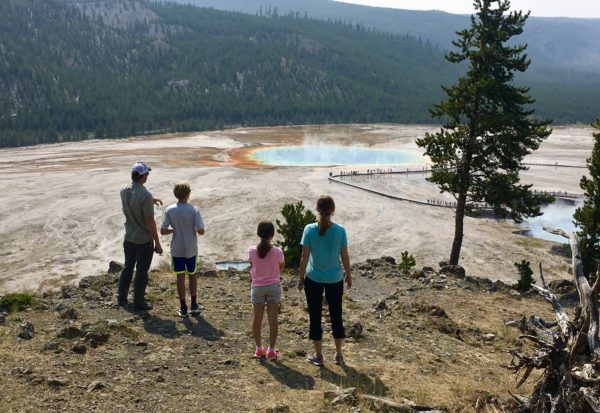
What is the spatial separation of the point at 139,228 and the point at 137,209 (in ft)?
1.27

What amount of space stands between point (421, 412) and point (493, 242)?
3230 cm

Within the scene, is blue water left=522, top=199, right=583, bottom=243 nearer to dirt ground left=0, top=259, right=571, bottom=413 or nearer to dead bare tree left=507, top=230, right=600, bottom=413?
dirt ground left=0, top=259, right=571, bottom=413

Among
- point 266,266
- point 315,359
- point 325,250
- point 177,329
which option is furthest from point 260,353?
point 325,250

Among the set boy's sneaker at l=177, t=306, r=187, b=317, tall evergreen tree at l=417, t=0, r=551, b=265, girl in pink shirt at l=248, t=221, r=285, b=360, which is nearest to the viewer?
girl in pink shirt at l=248, t=221, r=285, b=360

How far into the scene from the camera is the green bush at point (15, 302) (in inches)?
407

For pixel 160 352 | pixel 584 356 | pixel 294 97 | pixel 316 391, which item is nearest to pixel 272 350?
pixel 316 391

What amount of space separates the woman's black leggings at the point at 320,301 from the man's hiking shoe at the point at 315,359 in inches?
13.1

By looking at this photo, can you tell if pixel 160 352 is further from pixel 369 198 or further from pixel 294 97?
pixel 294 97

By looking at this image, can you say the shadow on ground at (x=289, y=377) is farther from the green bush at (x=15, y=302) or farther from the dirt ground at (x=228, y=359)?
the green bush at (x=15, y=302)

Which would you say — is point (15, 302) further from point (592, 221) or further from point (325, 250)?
point (592, 221)

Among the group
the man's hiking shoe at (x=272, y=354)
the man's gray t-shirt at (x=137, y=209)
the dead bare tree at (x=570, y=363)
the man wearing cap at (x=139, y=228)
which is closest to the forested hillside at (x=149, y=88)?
the man wearing cap at (x=139, y=228)

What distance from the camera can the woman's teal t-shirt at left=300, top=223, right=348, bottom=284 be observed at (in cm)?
741

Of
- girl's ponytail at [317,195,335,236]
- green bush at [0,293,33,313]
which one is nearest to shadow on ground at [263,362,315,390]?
girl's ponytail at [317,195,335,236]

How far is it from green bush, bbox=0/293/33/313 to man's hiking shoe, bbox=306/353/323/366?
584 centimetres
